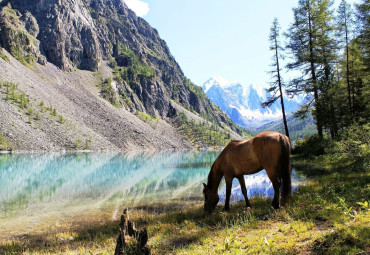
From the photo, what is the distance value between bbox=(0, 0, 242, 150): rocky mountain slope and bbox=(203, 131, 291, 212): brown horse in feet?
231

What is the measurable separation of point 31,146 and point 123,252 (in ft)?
248

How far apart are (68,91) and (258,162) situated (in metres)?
129

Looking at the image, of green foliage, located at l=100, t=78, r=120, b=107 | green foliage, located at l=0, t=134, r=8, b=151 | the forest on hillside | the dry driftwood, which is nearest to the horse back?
the dry driftwood

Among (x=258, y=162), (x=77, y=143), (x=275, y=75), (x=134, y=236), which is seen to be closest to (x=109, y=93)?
(x=77, y=143)

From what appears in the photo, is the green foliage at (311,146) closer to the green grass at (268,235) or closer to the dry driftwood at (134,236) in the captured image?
the green grass at (268,235)

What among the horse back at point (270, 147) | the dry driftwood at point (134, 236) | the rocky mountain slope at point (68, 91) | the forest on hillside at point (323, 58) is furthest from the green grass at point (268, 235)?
the rocky mountain slope at point (68, 91)

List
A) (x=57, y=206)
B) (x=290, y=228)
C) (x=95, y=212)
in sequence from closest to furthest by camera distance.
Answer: (x=290, y=228) < (x=95, y=212) < (x=57, y=206)

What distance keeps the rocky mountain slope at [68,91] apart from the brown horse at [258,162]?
231 feet

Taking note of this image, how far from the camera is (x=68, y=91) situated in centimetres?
12312

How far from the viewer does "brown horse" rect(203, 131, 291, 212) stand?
8.43 m

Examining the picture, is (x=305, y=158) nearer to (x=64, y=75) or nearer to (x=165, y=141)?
(x=165, y=141)

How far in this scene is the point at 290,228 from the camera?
20.1ft

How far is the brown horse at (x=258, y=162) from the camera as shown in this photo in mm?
8430

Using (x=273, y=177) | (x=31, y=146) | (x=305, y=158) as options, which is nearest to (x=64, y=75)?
(x=31, y=146)
